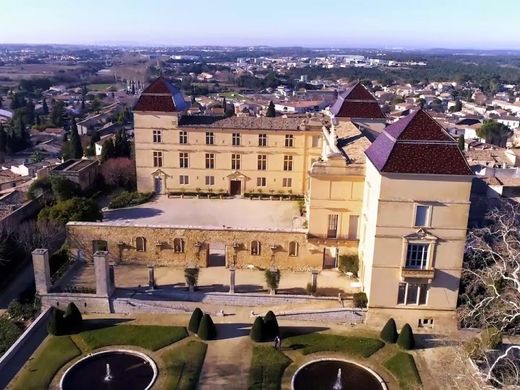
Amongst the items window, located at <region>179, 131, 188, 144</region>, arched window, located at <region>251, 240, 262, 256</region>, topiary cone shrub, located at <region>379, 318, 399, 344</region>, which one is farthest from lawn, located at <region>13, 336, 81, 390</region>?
window, located at <region>179, 131, 188, 144</region>

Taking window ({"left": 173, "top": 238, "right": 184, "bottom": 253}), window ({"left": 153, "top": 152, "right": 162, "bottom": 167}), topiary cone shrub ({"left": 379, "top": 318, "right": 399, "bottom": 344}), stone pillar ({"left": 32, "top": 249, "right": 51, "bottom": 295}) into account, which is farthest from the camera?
window ({"left": 153, "top": 152, "right": 162, "bottom": 167})

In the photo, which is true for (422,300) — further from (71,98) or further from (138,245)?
(71,98)

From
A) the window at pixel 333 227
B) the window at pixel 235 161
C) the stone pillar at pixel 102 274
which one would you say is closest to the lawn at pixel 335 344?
the window at pixel 333 227

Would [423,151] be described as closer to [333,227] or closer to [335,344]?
[333,227]

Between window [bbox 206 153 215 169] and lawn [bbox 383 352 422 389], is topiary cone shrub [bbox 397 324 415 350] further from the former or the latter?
window [bbox 206 153 215 169]

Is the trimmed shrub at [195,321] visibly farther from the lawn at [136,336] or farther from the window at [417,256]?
the window at [417,256]


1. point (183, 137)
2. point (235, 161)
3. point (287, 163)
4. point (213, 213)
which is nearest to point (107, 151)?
point (183, 137)

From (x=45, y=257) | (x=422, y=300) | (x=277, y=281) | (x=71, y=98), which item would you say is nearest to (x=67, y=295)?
(x=45, y=257)
